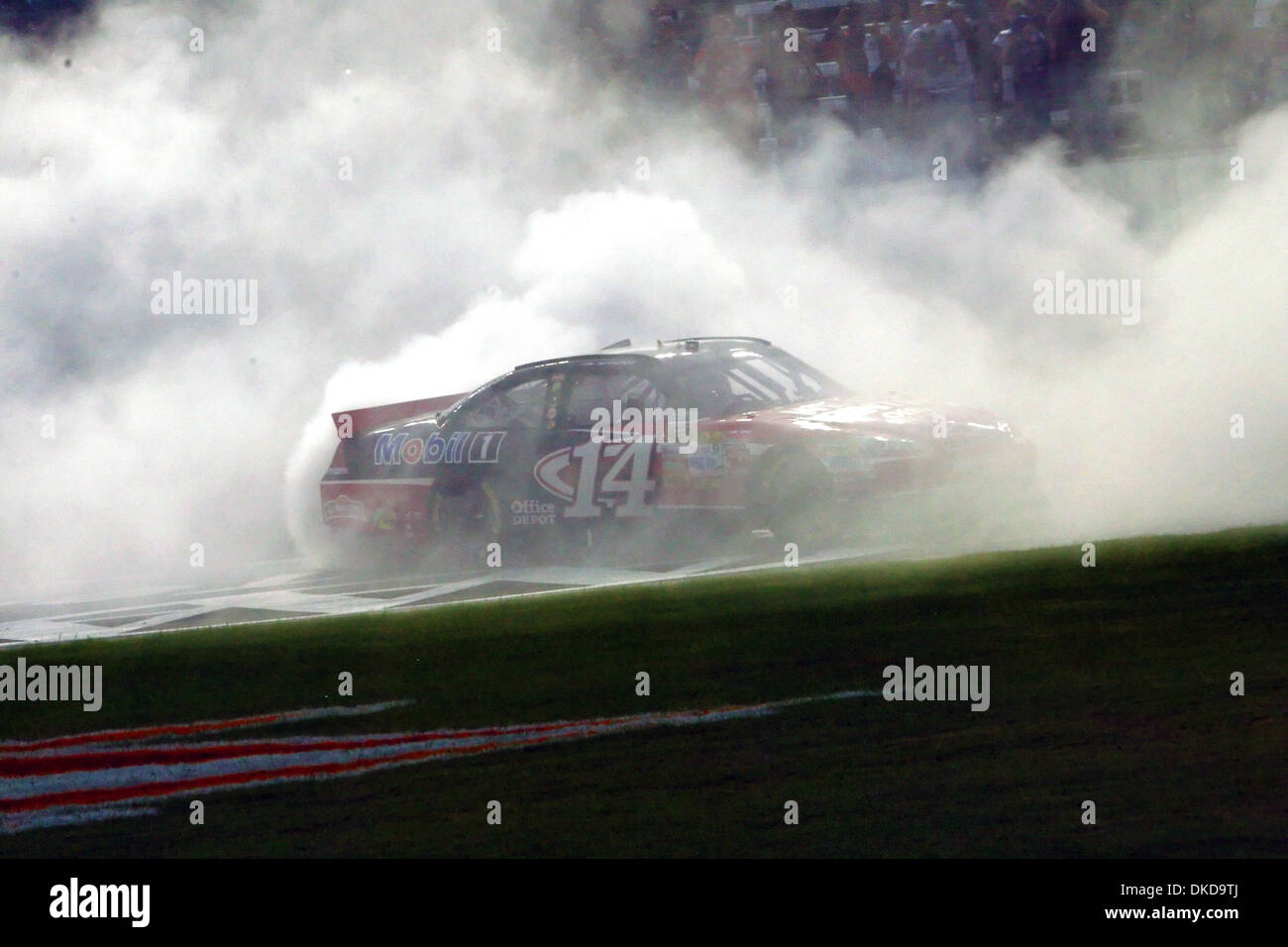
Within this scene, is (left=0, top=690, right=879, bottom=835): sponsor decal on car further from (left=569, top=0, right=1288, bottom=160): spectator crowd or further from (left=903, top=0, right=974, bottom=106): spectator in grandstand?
(left=903, top=0, right=974, bottom=106): spectator in grandstand

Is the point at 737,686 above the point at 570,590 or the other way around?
the other way around

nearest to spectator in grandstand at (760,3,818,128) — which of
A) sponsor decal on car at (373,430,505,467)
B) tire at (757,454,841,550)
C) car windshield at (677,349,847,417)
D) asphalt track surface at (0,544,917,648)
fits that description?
car windshield at (677,349,847,417)

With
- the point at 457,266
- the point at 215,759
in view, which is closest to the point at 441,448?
the point at 215,759

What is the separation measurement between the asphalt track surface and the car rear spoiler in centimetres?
93

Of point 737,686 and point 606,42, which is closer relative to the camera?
point 737,686

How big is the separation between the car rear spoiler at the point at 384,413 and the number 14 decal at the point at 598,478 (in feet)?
4.80

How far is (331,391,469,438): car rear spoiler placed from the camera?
10180 mm

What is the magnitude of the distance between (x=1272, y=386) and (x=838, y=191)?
16.5 feet

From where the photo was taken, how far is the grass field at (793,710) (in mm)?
3973

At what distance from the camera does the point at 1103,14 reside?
42.2 feet

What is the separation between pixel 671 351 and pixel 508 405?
1.03 metres

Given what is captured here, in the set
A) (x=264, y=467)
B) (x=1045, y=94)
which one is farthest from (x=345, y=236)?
(x=1045, y=94)
